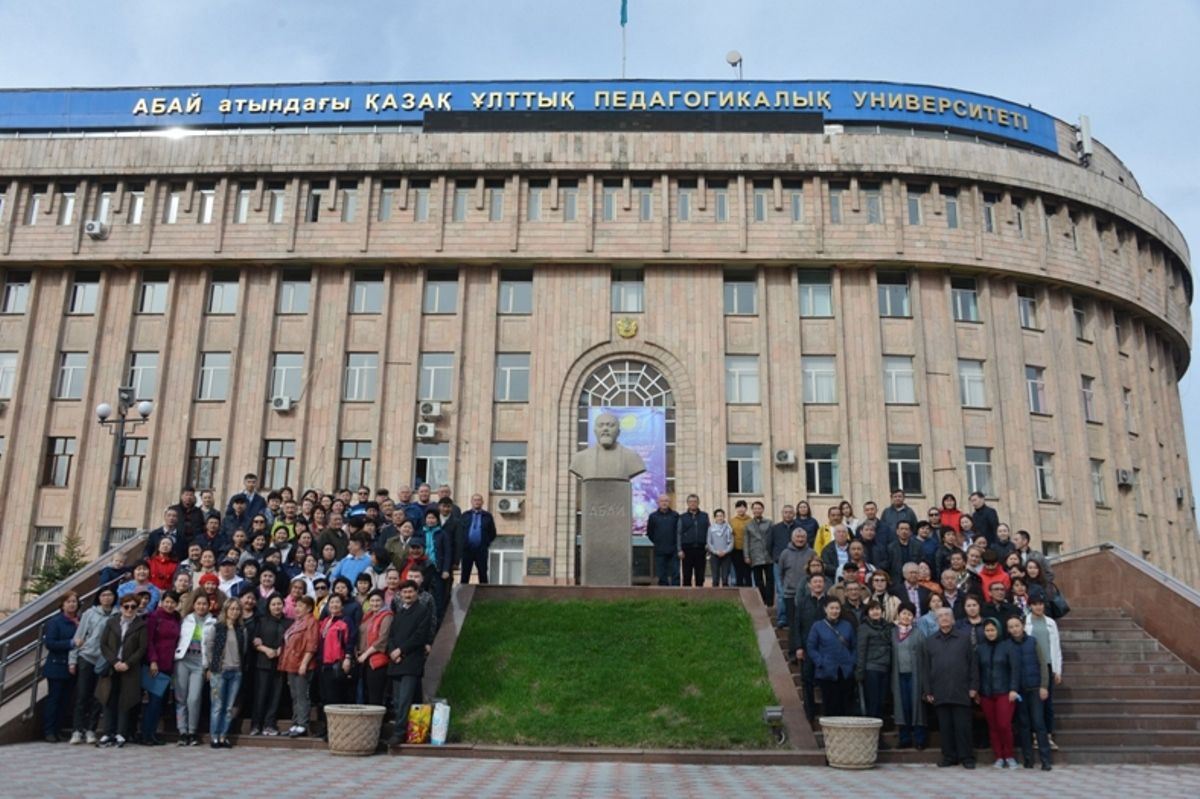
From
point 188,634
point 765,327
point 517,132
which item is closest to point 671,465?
point 765,327

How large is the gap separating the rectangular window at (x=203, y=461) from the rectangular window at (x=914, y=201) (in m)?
19.3

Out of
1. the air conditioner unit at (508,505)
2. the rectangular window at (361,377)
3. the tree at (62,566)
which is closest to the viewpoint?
the tree at (62,566)

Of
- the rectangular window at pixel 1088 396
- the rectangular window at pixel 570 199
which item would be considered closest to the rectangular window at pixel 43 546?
the rectangular window at pixel 570 199

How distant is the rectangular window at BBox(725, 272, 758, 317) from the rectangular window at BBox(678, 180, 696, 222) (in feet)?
6.32

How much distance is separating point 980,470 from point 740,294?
764 centimetres

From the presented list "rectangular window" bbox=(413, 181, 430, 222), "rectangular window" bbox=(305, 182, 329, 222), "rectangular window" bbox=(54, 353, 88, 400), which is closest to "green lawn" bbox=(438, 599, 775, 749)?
"rectangular window" bbox=(413, 181, 430, 222)

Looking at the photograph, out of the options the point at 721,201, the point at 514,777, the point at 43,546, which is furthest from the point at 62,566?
the point at 721,201

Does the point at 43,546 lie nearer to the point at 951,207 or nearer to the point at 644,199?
the point at 644,199

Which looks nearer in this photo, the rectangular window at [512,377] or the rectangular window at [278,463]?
the rectangular window at [278,463]

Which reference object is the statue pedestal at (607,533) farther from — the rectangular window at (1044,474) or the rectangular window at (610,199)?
the rectangular window at (1044,474)

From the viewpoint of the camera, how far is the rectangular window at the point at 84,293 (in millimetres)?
24594

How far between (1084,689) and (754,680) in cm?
377

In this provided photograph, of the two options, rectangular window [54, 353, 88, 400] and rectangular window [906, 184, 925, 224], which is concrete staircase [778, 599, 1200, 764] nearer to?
rectangular window [906, 184, 925, 224]

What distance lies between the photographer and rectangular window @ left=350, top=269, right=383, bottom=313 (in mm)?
24250
